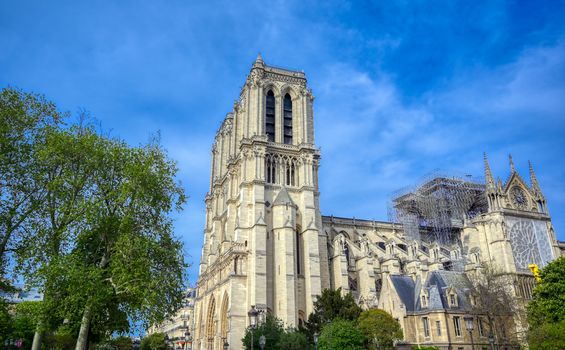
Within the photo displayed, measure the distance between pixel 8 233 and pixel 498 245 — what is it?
45381mm

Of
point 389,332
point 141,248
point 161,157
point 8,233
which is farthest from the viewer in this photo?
point 389,332

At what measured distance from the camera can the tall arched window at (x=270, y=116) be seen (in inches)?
2004

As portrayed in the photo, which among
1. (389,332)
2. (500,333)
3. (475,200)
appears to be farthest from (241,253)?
(475,200)

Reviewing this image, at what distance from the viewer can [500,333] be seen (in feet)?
112

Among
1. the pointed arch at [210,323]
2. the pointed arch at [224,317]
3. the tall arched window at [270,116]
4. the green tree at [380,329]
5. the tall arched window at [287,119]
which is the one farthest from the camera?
the tall arched window at [287,119]

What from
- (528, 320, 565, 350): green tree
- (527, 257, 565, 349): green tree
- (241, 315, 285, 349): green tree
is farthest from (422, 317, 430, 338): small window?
(241, 315, 285, 349): green tree

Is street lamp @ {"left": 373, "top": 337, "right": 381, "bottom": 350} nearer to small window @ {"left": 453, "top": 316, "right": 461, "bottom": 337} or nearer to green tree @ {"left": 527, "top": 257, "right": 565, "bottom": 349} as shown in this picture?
small window @ {"left": 453, "top": 316, "right": 461, "bottom": 337}

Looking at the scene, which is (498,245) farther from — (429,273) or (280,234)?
(280,234)

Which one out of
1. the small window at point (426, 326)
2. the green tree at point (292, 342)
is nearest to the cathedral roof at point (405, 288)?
the small window at point (426, 326)

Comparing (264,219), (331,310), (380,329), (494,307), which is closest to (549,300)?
(494,307)

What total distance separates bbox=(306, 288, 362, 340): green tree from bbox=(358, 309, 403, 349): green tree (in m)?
1.23

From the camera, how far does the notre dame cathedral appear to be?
126ft

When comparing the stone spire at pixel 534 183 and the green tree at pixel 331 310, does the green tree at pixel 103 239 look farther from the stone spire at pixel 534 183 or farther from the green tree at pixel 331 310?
the stone spire at pixel 534 183

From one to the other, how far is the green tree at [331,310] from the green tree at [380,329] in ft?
4.04
